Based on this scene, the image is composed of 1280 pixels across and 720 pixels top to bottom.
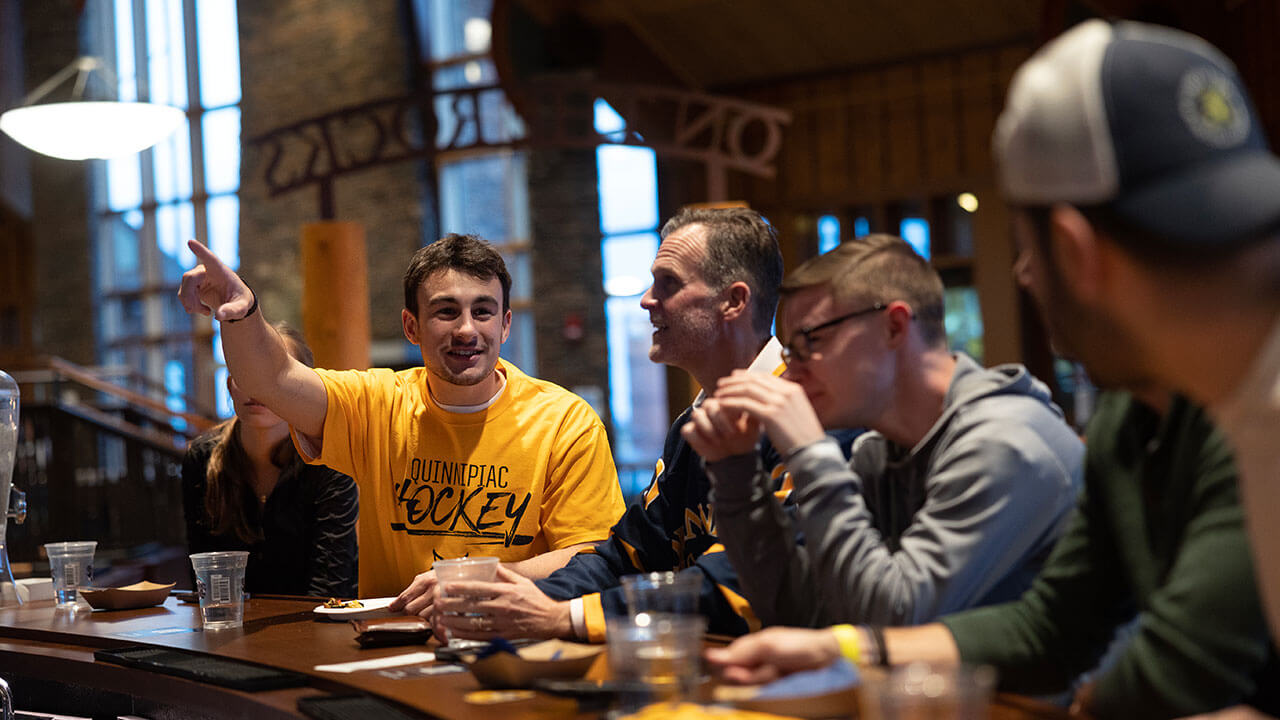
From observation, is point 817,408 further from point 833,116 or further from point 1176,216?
point 833,116

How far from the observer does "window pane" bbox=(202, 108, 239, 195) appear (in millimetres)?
14078

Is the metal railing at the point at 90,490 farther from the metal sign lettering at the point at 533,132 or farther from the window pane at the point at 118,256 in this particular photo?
the window pane at the point at 118,256

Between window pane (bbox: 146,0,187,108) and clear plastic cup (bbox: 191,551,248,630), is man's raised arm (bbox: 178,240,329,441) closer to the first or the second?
clear plastic cup (bbox: 191,551,248,630)

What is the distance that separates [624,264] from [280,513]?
25.2 feet

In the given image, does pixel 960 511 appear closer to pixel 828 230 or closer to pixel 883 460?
pixel 883 460

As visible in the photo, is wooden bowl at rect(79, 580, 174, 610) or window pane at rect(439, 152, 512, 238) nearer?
wooden bowl at rect(79, 580, 174, 610)

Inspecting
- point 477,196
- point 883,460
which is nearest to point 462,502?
point 883,460

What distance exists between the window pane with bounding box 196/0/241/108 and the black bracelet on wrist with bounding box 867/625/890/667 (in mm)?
13950

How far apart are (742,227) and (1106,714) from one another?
1562mm

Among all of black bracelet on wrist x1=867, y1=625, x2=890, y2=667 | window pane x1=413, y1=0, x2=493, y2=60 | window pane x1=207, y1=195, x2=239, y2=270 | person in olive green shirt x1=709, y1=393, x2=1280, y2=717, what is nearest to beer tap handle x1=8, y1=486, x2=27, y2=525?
person in olive green shirt x1=709, y1=393, x2=1280, y2=717

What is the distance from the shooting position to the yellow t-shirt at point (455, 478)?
286cm

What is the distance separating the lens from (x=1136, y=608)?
1548 millimetres

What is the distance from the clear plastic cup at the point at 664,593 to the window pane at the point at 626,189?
29.4 ft

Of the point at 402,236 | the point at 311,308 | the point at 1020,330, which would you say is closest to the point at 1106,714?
the point at 311,308
